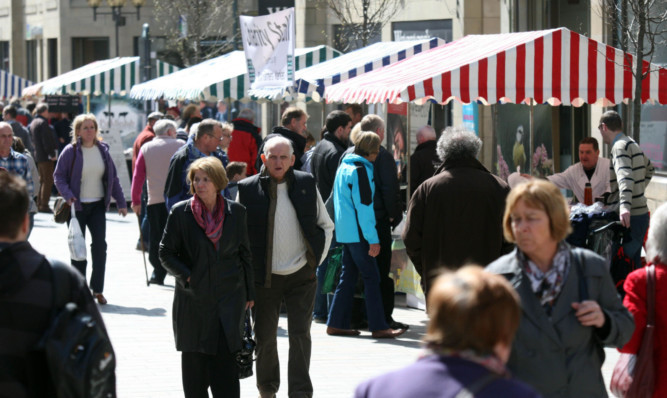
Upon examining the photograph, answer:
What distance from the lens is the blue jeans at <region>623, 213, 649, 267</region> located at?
1045 centimetres

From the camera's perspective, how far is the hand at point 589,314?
4324 millimetres

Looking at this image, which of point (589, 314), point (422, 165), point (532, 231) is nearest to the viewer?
point (589, 314)

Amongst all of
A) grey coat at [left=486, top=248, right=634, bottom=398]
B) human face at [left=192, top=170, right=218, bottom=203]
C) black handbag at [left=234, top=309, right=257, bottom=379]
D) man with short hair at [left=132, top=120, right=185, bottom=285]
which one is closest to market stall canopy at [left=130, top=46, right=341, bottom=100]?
man with short hair at [left=132, top=120, right=185, bottom=285]

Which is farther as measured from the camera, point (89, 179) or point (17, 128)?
point (17, 128)

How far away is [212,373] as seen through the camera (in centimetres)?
679

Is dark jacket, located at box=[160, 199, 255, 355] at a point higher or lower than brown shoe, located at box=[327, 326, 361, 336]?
higher

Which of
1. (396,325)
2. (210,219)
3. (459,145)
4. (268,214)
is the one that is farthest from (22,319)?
(396,325)

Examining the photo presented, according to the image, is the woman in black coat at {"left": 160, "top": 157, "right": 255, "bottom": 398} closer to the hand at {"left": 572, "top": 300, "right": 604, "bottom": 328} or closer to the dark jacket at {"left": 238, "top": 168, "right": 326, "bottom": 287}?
the dark jacket at {"left": 238, "top": 168, "right": 326, "bottom": 287}

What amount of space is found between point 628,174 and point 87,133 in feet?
17.2

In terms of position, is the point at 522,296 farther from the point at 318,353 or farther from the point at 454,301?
the point at 318,353

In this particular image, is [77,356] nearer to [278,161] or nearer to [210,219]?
[210,219]

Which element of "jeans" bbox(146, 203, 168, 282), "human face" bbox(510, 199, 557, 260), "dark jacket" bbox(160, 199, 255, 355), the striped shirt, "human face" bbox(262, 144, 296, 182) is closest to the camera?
"human face" bbox(510, 199, 557, 260)

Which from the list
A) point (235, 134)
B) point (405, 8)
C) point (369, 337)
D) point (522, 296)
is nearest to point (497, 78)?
point (369, 337)

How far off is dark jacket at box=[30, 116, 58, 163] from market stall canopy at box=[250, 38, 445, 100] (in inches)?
325
